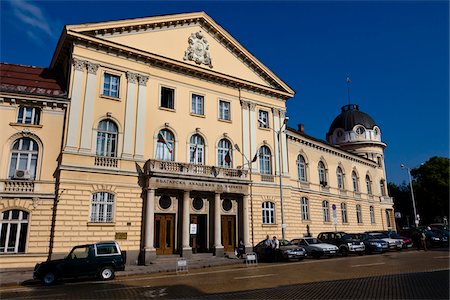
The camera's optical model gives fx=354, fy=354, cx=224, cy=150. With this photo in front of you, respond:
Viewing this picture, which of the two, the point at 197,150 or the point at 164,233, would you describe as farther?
the point at 197,150

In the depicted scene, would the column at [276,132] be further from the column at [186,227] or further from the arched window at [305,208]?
the column at [186,227]

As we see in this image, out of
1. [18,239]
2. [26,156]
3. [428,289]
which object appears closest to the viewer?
[428,289]

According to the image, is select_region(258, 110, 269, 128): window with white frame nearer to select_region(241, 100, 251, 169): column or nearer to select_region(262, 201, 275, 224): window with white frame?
select_region(241, 100, 251, 169): column

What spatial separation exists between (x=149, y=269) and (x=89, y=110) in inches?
433

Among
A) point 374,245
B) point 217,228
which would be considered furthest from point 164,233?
point 374,245

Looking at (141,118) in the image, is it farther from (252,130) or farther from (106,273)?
(106,273)

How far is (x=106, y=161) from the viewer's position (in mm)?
23422

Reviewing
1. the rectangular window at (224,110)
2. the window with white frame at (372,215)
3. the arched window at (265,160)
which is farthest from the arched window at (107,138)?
the window with white frame at (372,215)

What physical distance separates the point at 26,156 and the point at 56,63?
358 inches

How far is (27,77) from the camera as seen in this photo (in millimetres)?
23844

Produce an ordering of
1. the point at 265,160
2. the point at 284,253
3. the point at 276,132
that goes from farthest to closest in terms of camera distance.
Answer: the point at 276,132, the point at 265,160, the point at 284,253

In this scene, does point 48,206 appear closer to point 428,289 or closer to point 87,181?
point 87,181

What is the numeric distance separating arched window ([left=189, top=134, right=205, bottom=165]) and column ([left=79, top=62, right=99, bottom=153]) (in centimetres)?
771

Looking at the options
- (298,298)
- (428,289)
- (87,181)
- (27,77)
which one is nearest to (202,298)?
(298,298)
